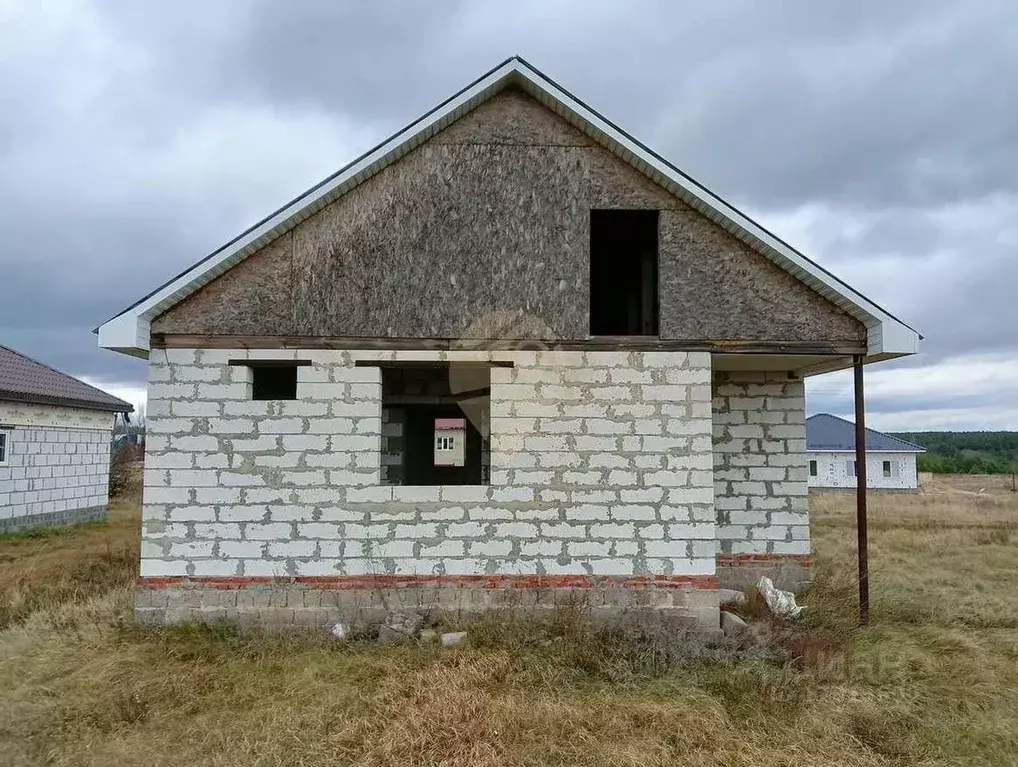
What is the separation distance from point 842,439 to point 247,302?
39.4 meters

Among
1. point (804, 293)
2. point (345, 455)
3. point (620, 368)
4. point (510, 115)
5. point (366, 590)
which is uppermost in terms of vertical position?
point (510, 115)

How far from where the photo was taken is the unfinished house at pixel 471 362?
7281 millimetres

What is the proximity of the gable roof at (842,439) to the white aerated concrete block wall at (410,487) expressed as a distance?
33.5 metres

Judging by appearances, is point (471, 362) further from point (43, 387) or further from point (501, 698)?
point (43, 387)

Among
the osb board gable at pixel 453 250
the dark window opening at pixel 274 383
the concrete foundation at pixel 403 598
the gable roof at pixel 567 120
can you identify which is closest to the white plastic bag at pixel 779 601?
the concrete foundation at pixel 403 598

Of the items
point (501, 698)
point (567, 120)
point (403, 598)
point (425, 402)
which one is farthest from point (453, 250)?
point (501, 698)

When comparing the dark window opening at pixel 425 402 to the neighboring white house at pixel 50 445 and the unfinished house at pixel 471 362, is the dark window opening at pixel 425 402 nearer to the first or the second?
the unfinished house at pixel 471 362

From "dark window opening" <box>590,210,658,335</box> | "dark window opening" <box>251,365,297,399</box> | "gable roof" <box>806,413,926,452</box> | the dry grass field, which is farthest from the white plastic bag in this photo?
"gable roof" <box>806,413,926,452</box>

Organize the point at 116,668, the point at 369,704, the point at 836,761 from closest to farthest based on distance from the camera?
1. the point at 836,761
2. the point at 369,704
3. the point at 116,668

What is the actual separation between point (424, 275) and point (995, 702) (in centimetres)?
681

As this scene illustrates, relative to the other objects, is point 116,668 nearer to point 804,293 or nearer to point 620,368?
point 620,368

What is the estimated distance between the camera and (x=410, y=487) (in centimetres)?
733

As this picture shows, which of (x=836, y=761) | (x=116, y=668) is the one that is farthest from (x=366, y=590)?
(x=836, y=761)

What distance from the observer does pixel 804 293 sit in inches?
307
